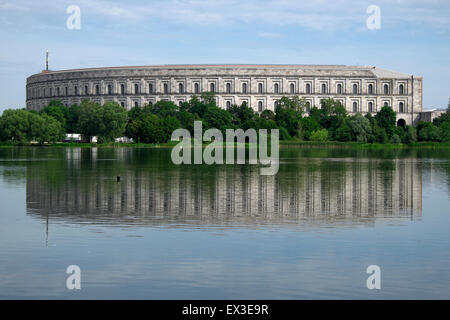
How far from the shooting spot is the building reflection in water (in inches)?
743

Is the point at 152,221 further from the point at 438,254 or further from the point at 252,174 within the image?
the point at 252,174

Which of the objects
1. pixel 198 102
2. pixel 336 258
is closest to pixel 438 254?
pixel 336 258

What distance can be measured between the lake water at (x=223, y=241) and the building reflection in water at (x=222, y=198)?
7cm

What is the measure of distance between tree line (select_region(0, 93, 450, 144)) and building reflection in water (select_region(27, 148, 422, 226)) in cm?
6941

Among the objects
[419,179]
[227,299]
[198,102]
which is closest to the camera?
[227,299]

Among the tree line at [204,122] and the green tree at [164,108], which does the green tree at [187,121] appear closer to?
the tree line at [204,122]

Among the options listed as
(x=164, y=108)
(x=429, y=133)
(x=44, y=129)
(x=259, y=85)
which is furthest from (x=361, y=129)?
(x=44, y=129)

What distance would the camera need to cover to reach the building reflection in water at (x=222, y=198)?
743 inches

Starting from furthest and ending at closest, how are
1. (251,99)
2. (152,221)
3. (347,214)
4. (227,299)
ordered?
(251,99)
(347,214)
(152,221)
(227,299)

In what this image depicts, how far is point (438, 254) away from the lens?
13578mm

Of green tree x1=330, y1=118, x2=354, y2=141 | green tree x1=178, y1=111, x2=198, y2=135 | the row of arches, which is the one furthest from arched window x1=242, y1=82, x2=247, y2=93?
green tree x1=330, y1=118, x2=354, y2=141
